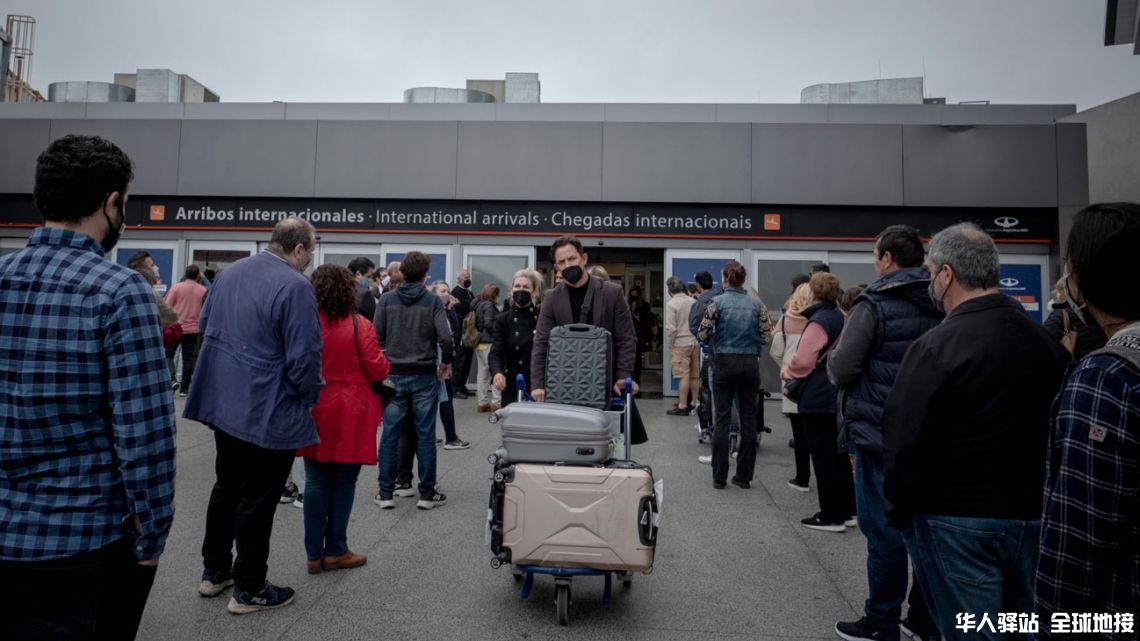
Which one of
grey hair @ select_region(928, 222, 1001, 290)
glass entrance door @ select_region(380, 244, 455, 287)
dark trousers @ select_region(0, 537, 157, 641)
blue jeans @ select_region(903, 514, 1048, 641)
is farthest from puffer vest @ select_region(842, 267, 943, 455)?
glass entrance door @ select_region(380, 244, 455, 287)

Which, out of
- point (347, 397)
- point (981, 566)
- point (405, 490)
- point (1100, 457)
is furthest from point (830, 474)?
point (1100, 457)

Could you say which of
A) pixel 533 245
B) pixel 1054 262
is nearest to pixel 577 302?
pixel 533 245

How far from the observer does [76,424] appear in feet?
5.63

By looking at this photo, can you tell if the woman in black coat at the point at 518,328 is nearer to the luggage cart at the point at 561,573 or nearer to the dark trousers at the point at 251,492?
the luggage cart at the point at 561,573

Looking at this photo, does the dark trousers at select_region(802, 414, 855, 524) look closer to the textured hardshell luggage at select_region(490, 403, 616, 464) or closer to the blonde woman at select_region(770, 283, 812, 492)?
the blonde woman at select_region(770, 283, 812, 492)

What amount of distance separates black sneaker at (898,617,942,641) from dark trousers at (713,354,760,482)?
262cm

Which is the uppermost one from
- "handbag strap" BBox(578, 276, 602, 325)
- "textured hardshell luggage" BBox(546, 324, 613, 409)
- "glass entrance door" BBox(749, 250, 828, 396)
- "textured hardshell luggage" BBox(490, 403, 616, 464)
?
"glass entrance door" BBox(749, 250, 828, 396)

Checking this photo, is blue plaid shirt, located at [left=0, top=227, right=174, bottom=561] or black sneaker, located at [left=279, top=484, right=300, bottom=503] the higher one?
blue plaid shirt, located at [left=0, top=227, right=174, bottom=561]

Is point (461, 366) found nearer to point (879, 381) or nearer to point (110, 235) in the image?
point (879, 381)

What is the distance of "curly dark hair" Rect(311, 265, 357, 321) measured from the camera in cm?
403

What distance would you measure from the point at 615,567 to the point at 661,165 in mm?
9782

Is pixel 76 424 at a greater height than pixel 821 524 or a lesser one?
greater

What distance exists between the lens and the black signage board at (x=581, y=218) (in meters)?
11.6

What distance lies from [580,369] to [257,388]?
1780mm
